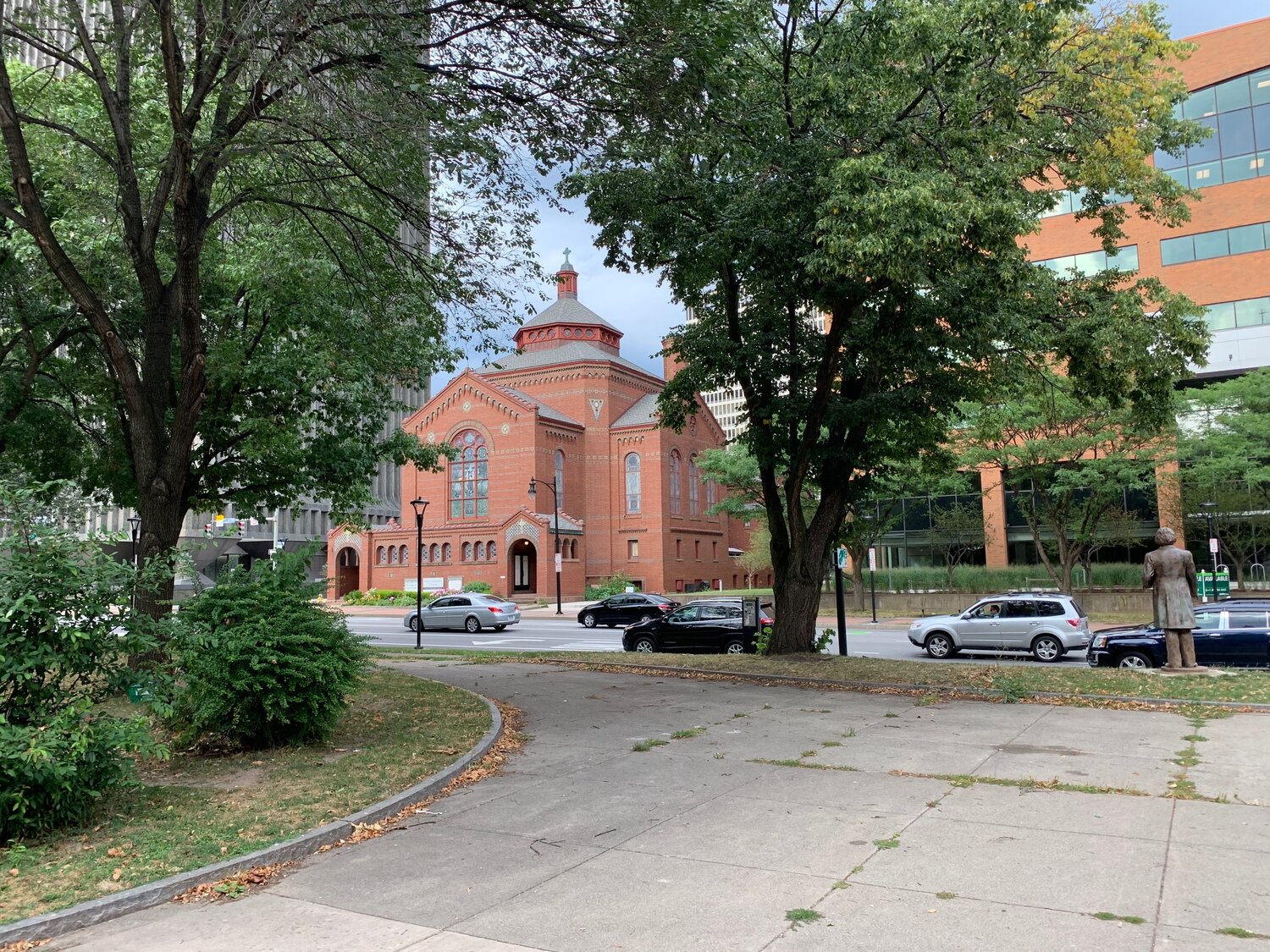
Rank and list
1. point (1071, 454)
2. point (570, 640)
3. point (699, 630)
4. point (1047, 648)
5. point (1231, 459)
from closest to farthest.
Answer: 1. point (1047, 648)
2. point (699, 630)
3. point (1231, 459)
4. point (1071, 454)
5. point (570, 640)

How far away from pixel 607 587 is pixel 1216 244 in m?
35.2

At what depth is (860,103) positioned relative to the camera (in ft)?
40.7

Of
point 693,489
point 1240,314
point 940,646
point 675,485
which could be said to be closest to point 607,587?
point 675,485

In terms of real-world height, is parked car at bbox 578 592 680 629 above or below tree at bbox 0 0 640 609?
below

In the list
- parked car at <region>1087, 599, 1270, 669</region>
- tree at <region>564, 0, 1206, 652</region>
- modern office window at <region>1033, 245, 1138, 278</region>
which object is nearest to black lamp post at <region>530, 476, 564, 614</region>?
modern office window at <region>1033, 245, 1138, 278</region>

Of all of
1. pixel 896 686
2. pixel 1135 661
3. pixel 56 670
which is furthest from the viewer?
pixel 1135 661

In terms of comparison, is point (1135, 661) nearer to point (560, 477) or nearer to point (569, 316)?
point (560, 477)

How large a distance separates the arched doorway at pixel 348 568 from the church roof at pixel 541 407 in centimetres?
1664

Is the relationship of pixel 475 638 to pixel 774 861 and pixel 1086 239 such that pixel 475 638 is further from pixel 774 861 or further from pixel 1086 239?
pixel 1086 239

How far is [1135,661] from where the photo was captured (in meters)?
15.5

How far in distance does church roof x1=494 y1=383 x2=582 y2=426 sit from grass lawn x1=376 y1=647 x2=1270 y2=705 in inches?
1584

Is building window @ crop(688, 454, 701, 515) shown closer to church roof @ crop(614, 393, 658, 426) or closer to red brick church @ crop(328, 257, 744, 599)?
red brick church @ crop(328, 257, 744, 599)

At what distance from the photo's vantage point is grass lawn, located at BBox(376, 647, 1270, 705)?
11.9 meters

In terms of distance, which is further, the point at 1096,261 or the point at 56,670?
the point at 1096,261
